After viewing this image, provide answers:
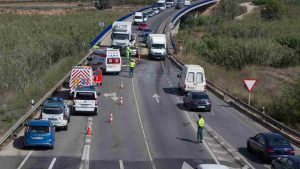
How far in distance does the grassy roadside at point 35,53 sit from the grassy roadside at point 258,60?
14.4 m

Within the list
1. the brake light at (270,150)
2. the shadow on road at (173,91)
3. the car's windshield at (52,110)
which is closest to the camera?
the brake light at (270,150)

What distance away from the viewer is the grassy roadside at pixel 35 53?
43875 mm

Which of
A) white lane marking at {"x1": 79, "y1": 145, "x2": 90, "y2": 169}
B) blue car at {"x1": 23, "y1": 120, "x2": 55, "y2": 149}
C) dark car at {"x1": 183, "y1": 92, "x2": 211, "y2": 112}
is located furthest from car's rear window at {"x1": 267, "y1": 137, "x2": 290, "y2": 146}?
dark car at {"x1": 183, "y1": 92, "x2": 211, "y2": 112}

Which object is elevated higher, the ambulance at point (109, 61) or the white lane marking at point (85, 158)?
the ambulance at point (109, 61)

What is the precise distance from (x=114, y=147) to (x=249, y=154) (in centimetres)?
688

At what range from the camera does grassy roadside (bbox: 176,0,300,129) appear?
39.6m

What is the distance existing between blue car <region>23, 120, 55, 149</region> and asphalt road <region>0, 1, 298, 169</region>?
0.47 m

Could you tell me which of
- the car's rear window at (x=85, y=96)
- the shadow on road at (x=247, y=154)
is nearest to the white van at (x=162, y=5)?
the car's rear window at (x=85, y=96)

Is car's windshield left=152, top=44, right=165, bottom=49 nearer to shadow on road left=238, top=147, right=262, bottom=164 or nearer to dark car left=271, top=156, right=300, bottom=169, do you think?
shadow on road left=238, top=147, right=262, bottom=164

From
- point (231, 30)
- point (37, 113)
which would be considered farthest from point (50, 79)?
point (231, 30)

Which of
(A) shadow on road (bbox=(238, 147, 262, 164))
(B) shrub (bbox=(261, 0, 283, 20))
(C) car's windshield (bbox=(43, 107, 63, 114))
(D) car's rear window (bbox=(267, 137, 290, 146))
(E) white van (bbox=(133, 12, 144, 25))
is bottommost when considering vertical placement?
(A) shadow on road (bbox=(238, 147, 262, 164))

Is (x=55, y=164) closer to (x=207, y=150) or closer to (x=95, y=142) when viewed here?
(x=95, y=142)

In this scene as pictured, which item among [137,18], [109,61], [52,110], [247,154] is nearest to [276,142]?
[247,154]

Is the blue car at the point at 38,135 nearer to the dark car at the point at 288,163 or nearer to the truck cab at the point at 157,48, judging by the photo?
the dark car at the point at 288,163
